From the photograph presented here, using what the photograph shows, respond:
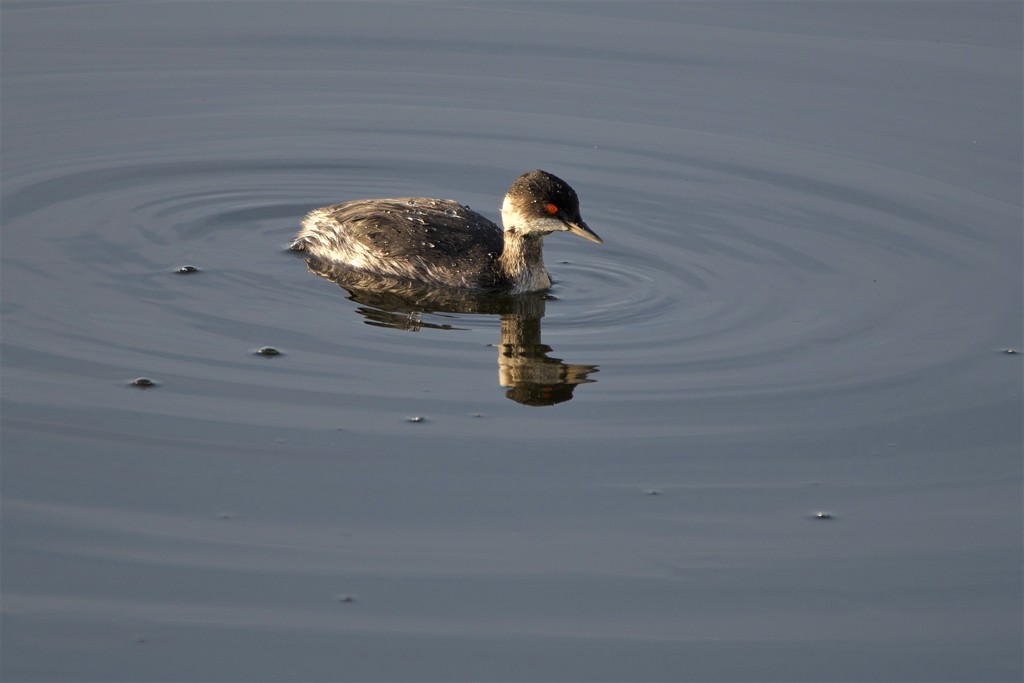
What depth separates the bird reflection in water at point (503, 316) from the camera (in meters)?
9.26

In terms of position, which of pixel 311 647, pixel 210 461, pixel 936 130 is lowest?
pixel 311 647

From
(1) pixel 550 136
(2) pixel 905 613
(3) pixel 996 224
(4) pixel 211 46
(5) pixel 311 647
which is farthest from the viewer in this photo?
(4) pixel 211 46

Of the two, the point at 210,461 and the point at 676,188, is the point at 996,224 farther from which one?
the point at 210,461

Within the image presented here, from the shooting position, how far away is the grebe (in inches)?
435

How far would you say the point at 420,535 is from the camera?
287 inches

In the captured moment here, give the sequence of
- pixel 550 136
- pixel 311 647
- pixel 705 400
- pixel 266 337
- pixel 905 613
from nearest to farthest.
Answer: pixel 311 647 → pixel 905 613 → pixel 705 400 → pixel 266 337 → pixel 550 136

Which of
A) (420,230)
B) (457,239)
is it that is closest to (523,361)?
(457,239)

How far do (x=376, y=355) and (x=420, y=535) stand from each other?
94.9 inches

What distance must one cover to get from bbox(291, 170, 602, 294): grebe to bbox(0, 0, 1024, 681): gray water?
40 cm

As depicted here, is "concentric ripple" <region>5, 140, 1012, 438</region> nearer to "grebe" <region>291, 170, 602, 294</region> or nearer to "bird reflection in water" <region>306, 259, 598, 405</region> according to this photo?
"bird reflection in water" <region>306, 259, 598, 405</region>

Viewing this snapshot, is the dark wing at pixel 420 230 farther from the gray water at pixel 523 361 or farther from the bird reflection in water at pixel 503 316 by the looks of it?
the gray water at pixel 523 361

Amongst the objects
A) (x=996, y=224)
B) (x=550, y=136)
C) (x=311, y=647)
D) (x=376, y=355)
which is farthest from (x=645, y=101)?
(x=311, y=647)

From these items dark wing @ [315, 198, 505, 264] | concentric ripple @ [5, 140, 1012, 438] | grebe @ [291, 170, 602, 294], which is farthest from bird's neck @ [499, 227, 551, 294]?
concentric ripple @ [5, 140, 1012, 438]

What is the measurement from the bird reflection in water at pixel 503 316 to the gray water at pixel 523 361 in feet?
0.15
